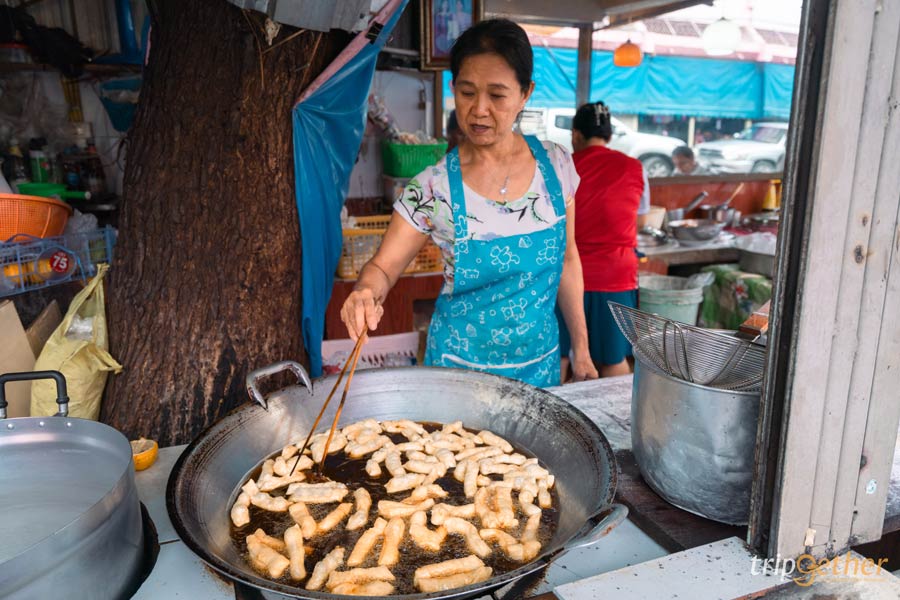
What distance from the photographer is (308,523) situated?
1330 millimetres

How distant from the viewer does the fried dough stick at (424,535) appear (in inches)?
50.2

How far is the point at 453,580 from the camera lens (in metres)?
1.13

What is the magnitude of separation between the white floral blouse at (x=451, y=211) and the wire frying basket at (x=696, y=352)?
79cm

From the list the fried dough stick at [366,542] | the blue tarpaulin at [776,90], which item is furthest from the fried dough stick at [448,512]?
the blue tarpaulin at [776,90]

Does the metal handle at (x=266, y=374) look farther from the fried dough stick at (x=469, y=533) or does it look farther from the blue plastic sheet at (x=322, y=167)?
the blue plastic sheet at (x=322, y=167)

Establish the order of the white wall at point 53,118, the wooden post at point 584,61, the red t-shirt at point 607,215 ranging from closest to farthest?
the red t-shirt at point 607,215, the white wall at point 53,118, the wooden post at point 584,61

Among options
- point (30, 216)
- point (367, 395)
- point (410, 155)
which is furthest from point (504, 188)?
point (410, 155)

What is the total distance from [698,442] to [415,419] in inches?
33.6

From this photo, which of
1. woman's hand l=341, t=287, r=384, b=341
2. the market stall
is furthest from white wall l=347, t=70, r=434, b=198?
woman's hand l=341, t=287, r=384, b=341

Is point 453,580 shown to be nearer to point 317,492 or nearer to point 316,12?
point 317,492

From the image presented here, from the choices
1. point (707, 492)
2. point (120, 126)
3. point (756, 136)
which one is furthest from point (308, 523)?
point (756, 136)

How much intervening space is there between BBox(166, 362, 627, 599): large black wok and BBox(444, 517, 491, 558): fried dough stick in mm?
129

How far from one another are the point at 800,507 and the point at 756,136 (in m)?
9.80

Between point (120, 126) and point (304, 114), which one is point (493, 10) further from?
point (304, 114)
